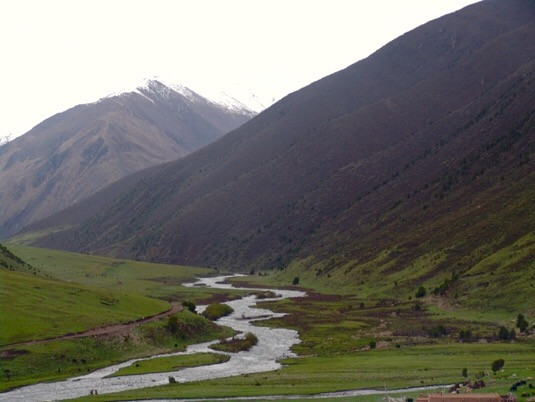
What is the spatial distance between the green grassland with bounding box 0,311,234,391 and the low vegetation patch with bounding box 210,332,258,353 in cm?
483

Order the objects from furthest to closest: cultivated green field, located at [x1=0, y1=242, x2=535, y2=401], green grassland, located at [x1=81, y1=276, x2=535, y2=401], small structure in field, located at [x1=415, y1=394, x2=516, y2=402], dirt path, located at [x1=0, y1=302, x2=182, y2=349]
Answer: dirt path, located at [x1=0, y1=302, x2=182, y2=349] < cultivated green field, located at [x1=0, y1=242, x2=535, y2=401] < green grassland, located at [x1=81, y1=276, x2=535, y2=401] < small structure in field, located at [x1=415, y1=394, x2=516, y2=402]

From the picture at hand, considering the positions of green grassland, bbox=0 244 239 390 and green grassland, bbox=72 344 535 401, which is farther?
green grassland, bbox=0 244 239 390

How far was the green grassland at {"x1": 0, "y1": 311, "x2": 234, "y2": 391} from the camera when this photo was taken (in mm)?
76812

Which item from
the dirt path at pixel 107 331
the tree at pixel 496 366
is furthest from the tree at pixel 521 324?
the dirt path at pixel 107 331

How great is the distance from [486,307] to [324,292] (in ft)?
219

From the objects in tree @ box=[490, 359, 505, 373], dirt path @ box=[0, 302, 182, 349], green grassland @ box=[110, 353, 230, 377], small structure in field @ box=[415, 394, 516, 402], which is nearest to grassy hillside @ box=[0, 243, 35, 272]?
dirt path @ box=[0, 302, 182, 349]

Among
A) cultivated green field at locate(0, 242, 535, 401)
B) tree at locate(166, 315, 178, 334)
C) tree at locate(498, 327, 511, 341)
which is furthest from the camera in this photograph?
tree at locate(166, 315, 178, 334)

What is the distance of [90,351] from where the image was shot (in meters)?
87.2

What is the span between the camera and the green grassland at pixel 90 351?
76.8 metres

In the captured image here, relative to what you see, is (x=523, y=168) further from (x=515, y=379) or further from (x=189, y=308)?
(x=515, y=379)

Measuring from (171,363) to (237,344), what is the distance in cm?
1550

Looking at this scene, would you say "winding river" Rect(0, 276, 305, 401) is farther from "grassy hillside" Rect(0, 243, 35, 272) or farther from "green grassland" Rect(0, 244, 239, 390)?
"grassy hillside" Rect(0, 243, 35, 272)

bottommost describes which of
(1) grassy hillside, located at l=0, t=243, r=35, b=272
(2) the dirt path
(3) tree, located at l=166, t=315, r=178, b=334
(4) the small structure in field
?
(3) tree, located at l=166, t=315, r=178, b=334

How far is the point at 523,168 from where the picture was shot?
184m
